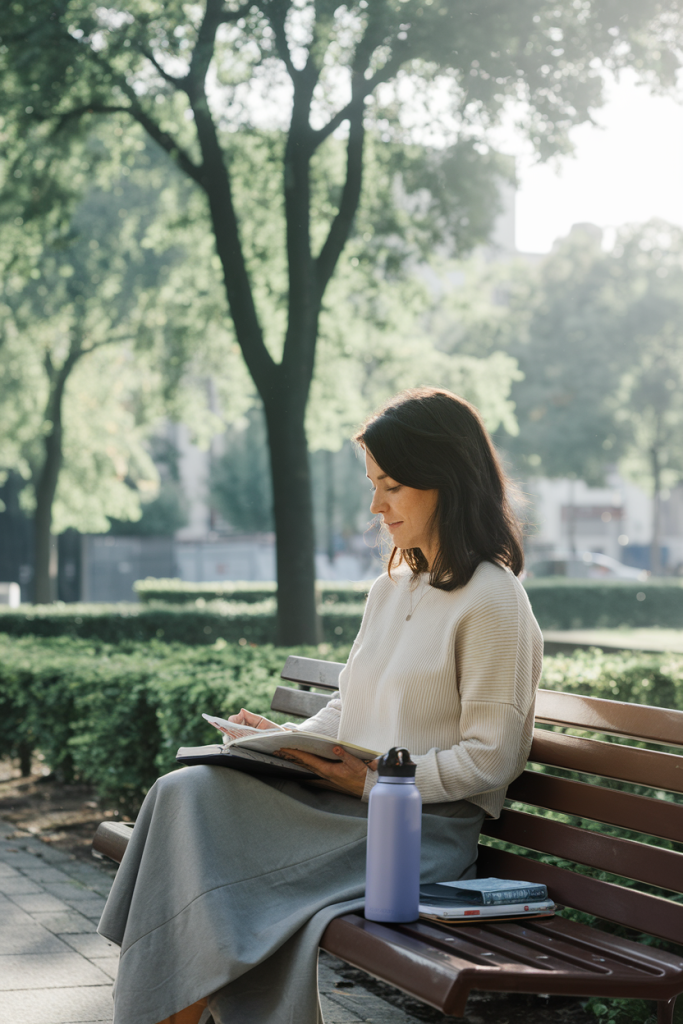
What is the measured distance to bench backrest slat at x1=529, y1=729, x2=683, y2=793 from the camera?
2406 mm

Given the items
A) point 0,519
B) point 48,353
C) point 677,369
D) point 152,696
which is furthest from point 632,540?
point 152,696

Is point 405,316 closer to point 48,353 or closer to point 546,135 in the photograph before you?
point 546,135

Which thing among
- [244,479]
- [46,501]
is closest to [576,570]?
[244,479]

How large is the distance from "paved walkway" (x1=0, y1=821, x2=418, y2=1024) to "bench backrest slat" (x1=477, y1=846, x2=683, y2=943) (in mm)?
825

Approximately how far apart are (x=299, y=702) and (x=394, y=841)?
169 cm

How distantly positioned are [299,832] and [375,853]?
438mm

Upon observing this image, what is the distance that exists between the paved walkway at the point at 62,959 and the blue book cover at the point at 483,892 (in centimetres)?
106

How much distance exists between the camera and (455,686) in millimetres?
2658

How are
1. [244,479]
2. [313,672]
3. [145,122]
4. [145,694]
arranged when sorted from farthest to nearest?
[244,479] → [145,122] → [145,694] → [313,672]

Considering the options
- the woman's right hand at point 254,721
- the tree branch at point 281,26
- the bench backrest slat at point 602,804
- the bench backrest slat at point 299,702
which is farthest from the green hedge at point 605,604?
the bench backrest slat at point 602,804

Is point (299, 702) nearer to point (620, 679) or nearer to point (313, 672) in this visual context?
point (313, 672)

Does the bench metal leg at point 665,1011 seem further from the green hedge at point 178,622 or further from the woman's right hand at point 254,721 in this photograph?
the green hedge at point 178,622

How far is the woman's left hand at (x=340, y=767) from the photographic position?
260 centimetres

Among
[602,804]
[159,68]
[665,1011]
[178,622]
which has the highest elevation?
[159,68]
